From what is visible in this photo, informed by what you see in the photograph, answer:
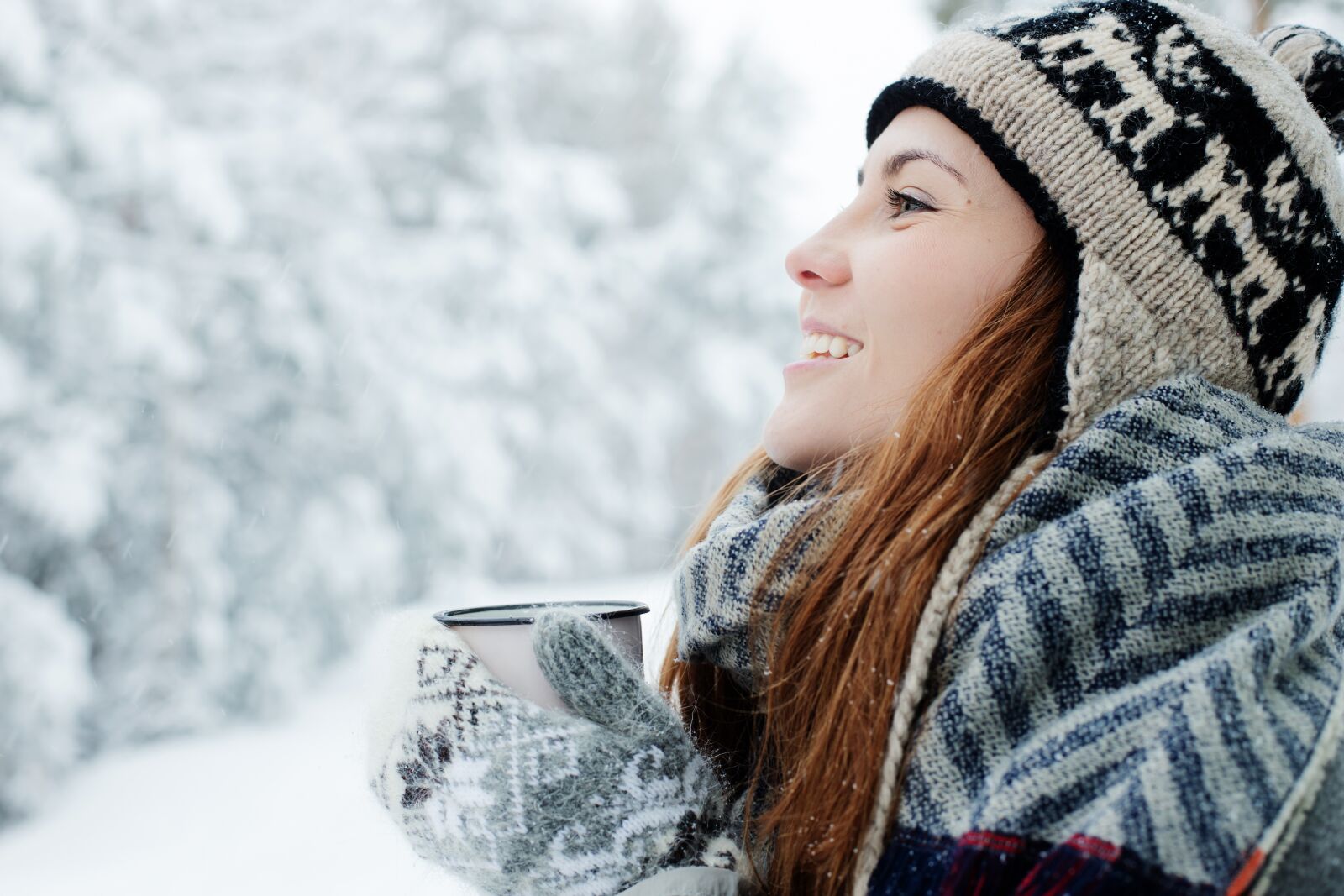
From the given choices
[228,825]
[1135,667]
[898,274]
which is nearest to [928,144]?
[898,274]

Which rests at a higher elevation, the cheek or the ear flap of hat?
the cheek

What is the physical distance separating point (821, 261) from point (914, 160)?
19 cm

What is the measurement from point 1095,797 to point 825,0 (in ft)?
28.8

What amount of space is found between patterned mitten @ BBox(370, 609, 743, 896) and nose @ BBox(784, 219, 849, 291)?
610 millimetres

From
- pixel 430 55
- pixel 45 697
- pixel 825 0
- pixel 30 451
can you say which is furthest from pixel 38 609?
pixel 825 0

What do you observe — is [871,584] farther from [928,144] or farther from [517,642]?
[928,144]

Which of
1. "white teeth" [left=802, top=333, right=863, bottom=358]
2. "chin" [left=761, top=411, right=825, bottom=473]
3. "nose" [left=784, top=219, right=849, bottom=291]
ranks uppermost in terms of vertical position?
"nose" [left=784, top=219, right=849, bottom=291]

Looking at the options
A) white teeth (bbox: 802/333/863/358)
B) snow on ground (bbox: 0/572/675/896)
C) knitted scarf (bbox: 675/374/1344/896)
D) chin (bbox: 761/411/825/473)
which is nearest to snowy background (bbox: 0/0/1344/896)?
snow on ground (bbox: 0/572/675/896)

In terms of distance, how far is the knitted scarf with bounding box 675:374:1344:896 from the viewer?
0.73 metres

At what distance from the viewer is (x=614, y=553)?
9219mm

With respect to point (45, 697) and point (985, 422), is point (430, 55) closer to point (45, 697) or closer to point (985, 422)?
point (45, 697)

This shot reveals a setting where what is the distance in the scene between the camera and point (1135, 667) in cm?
88

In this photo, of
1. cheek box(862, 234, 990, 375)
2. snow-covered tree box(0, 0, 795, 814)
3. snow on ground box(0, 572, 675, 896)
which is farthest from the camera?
snow-covered tree box(0, 0, 795, 814)

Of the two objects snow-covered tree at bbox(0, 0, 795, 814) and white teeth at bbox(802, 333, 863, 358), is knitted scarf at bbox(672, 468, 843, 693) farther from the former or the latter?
snow-covered tree at bbox(0, 0, 795, 814)
